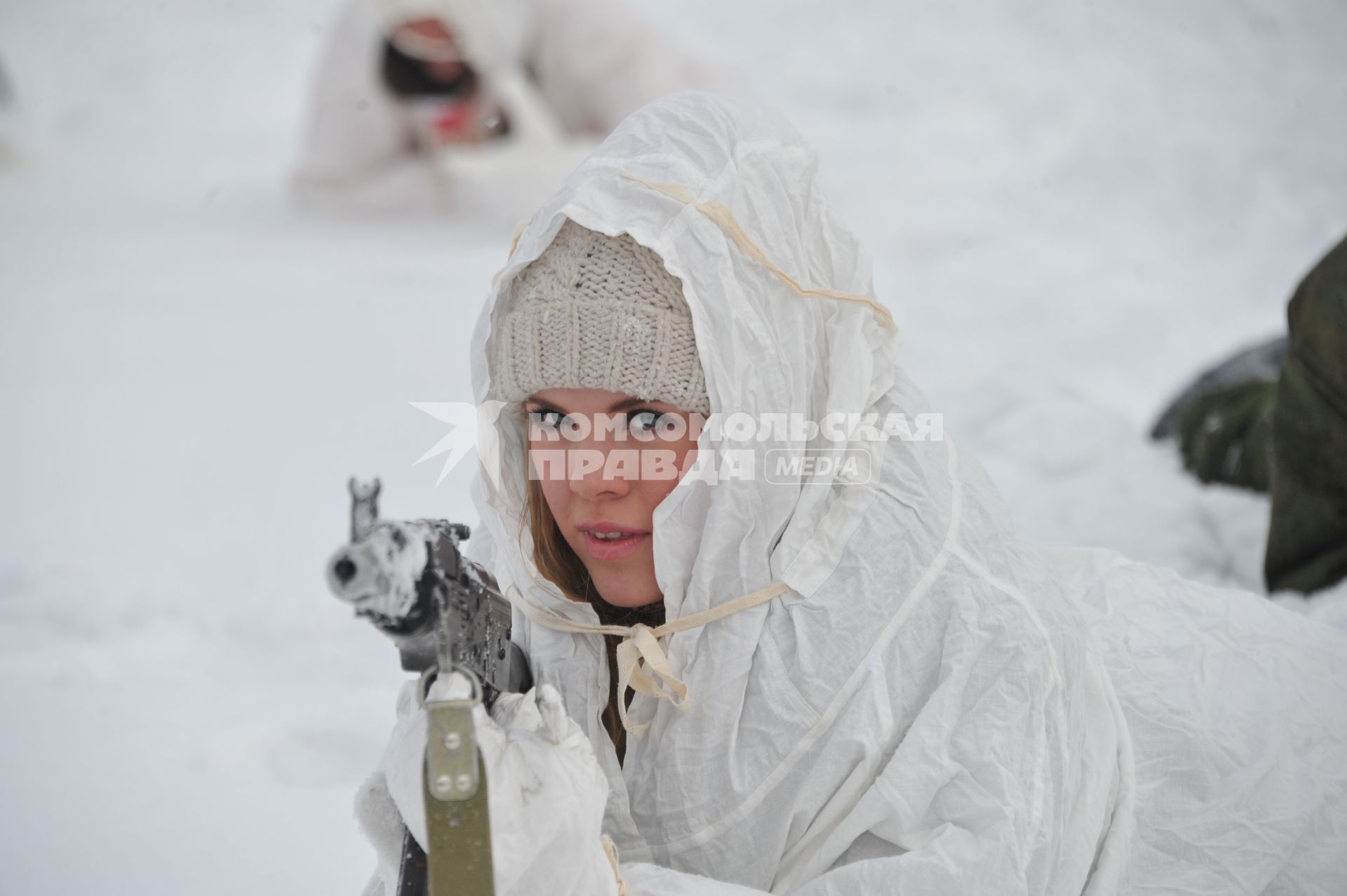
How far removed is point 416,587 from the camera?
2.24 ft

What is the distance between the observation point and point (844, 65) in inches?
191

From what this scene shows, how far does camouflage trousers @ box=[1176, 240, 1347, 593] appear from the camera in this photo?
1775 millimetres

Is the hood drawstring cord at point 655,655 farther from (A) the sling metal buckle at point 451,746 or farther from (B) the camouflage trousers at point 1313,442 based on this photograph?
(B) the camouflage trousers at point 1313,442

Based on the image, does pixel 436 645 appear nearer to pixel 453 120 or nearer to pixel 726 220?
pixel 726 220

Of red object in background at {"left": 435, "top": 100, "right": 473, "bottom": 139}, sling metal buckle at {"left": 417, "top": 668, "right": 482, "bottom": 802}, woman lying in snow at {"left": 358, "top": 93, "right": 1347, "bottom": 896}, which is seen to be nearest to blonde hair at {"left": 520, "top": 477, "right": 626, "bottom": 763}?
woman lying in snow at {"left": 358, "top": 93, "right": 1347, "bottom": 896}

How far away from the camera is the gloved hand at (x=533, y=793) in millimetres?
761

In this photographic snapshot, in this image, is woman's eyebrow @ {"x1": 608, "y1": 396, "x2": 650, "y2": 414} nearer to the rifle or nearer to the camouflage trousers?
the rifle

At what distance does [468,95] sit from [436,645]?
3.29 meters

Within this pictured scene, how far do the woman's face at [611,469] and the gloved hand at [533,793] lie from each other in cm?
23

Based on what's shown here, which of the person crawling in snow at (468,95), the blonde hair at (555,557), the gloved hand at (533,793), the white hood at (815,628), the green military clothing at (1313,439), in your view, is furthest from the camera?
the person crawling in snow at (468,95)

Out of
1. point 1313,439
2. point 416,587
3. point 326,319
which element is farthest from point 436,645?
point 326,319

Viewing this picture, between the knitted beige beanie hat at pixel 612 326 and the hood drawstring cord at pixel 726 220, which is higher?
the hood drawstring cord at pixel 726 220

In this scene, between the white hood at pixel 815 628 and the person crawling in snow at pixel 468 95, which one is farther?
the person crawling in snow at pixel 468 95

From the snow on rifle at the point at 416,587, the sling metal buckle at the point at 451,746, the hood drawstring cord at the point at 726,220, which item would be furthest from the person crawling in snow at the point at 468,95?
the sling metal buckle at the point at 451,746
